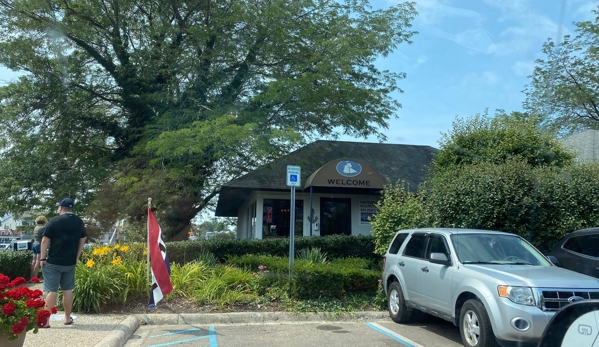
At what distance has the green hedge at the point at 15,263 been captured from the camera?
1370cm

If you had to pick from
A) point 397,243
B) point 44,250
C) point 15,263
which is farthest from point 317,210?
point 44,250

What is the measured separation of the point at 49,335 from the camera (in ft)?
23.1

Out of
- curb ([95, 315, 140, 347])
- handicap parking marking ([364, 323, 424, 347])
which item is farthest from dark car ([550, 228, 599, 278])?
curb ([95, 315, 140, 347])

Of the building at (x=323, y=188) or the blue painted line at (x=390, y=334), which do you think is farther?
the building at (x=323, y=188)

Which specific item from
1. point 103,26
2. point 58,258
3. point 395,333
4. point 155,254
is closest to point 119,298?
point 155,254

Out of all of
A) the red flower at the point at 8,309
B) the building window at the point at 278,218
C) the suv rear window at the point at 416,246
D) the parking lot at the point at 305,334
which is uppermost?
the building window at the point at 278,218

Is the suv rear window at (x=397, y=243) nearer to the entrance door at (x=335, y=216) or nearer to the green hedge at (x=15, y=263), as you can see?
the entrance door at (x=335, y=216)

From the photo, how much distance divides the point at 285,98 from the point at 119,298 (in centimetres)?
888

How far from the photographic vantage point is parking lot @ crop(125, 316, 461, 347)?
751 cm

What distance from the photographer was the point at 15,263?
46.0 ft

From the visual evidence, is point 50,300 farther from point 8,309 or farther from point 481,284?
point 481,284

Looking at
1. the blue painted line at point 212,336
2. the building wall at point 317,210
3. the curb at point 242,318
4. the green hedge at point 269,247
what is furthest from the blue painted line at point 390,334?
the building wall at point 317,210

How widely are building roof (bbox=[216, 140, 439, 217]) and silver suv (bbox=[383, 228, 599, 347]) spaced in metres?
8.64

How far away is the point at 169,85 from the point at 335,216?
314 inches
